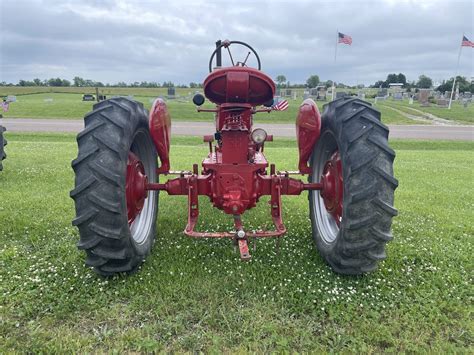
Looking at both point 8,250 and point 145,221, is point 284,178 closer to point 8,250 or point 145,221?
point 145,221

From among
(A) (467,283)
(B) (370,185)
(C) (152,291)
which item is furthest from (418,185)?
(C) (152,291)

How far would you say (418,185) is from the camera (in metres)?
7.19

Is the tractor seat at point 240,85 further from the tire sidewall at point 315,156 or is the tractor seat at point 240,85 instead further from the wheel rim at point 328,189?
the wheel rim at point 328,189

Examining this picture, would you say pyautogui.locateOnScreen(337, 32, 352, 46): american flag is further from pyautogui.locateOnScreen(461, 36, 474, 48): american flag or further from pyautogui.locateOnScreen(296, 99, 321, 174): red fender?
pyautogui.locateOnScreen(296, 99, 321, 174): red fender

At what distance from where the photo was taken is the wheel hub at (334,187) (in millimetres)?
3447

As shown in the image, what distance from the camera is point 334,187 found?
3.55 meters

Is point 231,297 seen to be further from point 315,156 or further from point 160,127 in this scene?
point 315,156

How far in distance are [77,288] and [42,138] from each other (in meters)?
14.9

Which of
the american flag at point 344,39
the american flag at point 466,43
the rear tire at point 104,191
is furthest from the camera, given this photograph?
the american flag at point 466,43

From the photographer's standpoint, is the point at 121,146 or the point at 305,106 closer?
the point at 121,146

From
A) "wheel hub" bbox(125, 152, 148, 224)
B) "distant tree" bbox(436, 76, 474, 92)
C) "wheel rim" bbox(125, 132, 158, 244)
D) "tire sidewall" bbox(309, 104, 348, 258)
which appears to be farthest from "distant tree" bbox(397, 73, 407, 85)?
"wheel hub" bbox(125, 152, 148, 224)

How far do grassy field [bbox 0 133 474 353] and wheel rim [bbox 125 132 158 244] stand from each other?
0.87 ft

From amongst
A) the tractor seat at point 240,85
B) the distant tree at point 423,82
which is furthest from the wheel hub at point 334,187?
the distant tree at point 423,82

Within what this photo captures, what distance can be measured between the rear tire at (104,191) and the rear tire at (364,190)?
1.76 metres
